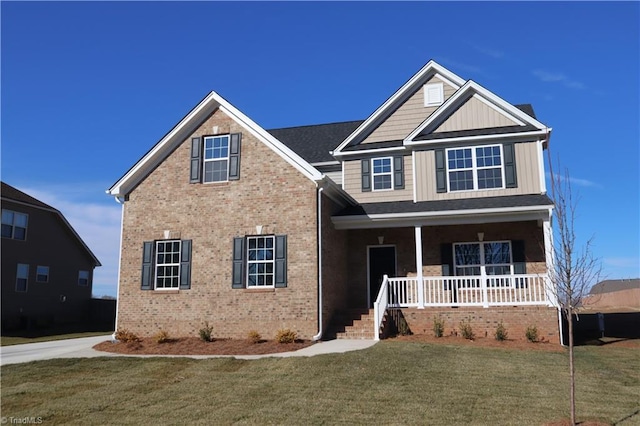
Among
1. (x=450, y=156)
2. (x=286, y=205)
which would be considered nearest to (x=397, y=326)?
(x=286, y=205)

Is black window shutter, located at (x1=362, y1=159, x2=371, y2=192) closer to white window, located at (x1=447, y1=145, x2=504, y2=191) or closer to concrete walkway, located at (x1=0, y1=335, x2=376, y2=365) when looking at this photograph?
white window, located at (x1=447, y1=145, x2=504, y2=191)

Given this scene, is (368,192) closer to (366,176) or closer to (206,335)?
(366,176)

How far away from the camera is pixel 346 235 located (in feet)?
63.6

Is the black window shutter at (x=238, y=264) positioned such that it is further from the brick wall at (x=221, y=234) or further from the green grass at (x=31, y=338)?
the green grass at (x=31, y=338)

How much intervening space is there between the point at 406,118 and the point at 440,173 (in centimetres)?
311

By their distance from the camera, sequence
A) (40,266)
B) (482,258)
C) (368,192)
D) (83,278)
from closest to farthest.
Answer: (482,258) → (368,192) → (40,266) → (83,278)

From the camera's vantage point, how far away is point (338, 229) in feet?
60.5

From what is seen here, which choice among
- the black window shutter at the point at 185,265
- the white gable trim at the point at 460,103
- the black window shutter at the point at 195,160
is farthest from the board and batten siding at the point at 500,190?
the black window shutter at the point at 185,265

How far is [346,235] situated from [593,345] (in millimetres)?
8685

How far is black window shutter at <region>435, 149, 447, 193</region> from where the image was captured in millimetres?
18531

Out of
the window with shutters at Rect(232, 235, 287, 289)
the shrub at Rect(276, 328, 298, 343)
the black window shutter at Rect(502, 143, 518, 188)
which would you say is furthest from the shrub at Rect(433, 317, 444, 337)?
the black window shutter at Rect(502, 143, 518, 188)

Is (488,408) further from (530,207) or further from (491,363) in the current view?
(530,207)

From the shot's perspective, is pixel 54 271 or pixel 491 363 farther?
pixel 54 271

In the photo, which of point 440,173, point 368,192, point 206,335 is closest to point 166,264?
point 206,335
